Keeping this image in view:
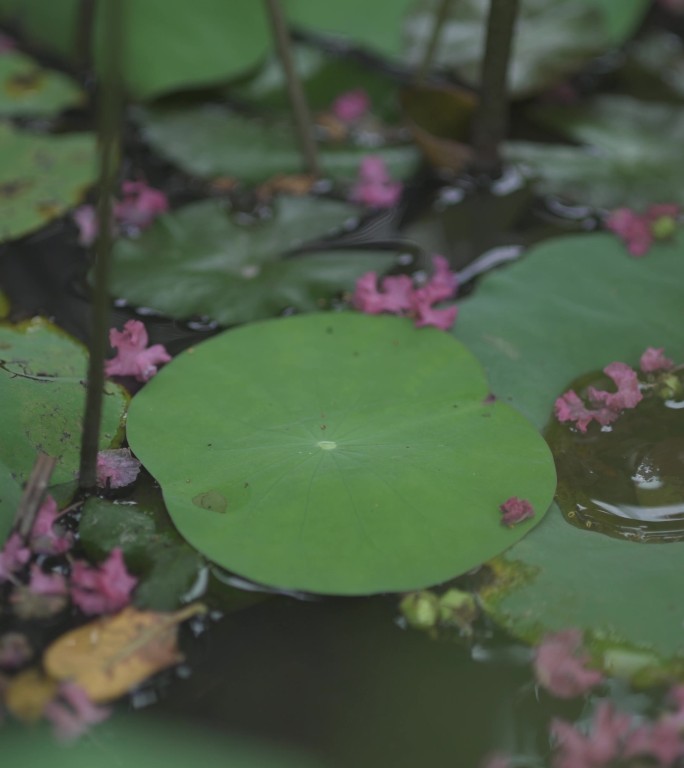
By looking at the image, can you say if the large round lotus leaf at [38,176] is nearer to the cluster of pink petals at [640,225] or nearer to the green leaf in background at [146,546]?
the green leaf in background at [146,546]

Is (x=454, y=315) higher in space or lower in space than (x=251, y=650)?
higher

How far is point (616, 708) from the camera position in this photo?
114 cm

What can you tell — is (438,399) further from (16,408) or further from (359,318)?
(16,408)

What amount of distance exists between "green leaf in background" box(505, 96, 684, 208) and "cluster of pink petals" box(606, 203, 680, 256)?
0.11 meters

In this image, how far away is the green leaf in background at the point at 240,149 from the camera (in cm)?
209

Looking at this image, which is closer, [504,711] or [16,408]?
[504,711]

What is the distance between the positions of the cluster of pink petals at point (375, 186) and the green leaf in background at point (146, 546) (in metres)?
0.92

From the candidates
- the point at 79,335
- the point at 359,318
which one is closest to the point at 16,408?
the point at 79,335

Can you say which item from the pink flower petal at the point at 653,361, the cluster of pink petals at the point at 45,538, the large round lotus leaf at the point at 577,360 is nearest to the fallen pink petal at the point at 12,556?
the cluster of pink petals at the point at 45,538

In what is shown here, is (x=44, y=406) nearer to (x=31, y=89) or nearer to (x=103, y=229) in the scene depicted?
(x=103, y=229)

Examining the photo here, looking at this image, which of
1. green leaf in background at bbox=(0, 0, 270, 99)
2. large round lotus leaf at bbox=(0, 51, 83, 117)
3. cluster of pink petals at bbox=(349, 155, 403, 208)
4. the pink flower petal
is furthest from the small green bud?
large round lotus leaf at bbox=(0, 51, 83, 117)

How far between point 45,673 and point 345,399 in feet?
1.86

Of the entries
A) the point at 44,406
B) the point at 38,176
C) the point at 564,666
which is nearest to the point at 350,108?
the point at 38,176

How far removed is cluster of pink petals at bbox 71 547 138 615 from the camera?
3.98 ft
